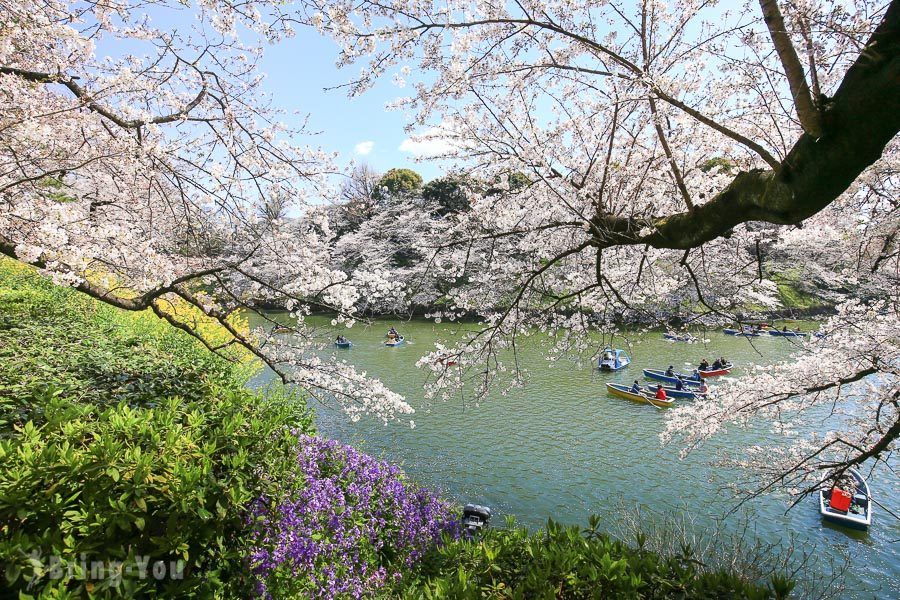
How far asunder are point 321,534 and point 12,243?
269 cm

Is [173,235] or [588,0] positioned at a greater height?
[588,0]

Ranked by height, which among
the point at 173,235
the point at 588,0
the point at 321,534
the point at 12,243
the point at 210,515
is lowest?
the point at 321,534

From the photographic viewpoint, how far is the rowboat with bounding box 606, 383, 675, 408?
1095cm

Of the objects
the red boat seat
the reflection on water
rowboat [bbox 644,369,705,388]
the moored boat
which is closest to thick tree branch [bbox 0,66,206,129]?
the reflection on water

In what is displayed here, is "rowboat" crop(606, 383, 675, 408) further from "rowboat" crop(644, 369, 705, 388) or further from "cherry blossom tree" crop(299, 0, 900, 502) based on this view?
"cherry blossom tree" crop(299, 0, 900, 502)

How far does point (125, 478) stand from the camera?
186cm

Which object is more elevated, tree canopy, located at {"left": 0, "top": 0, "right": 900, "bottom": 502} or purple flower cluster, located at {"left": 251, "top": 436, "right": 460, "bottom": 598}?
tree canopy, located at {"left": 0, "top": 0, "right": 900, "bottom": 502}

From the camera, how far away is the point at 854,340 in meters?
3.99

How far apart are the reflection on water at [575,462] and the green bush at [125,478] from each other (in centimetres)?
326

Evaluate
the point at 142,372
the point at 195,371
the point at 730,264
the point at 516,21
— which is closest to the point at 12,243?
the point at 142,372

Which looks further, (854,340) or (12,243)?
(854,340)

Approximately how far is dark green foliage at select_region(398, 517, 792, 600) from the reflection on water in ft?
6.40

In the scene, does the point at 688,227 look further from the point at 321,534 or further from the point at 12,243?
the point at 12,243

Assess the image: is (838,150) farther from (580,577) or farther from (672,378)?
(672,378)
